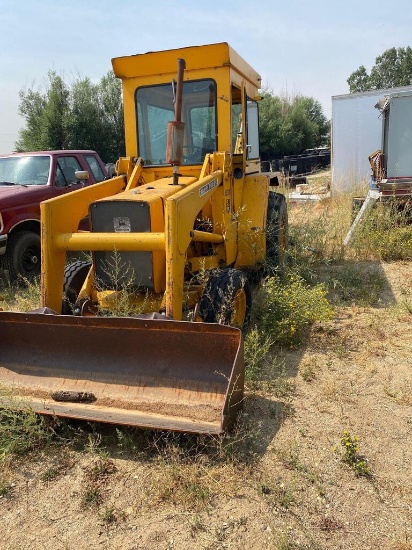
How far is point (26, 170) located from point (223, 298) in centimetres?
541

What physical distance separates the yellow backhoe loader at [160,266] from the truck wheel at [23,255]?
Result: 2.53 m

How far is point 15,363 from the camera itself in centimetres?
368

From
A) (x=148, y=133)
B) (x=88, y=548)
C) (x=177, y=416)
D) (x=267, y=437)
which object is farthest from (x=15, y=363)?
(x=148, y=133)

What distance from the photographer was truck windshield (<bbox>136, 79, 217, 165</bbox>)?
4973 millimetres

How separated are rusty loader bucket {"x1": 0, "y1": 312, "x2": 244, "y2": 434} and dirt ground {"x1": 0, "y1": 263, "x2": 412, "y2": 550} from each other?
0.59ft

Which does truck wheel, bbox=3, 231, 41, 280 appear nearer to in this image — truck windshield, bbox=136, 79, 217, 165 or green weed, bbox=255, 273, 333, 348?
truck windshield, bbox=136, 79, 217, 165

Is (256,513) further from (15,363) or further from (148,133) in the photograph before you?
(148,133)

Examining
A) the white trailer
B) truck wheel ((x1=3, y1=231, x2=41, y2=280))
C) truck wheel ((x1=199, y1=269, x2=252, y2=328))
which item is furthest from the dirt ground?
the white trailer

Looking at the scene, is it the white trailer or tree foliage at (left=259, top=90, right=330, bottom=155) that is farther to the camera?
tree foliage at (left=259, top=90, right=330, bottom=155)

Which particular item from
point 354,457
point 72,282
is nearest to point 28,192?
point 72,282

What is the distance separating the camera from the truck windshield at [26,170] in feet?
25.6

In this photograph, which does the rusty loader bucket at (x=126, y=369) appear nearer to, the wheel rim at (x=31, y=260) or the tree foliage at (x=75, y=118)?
the wheel rim at (x=31, y=260)

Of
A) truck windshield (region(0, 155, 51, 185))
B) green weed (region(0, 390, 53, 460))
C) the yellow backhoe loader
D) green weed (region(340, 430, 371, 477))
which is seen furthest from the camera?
truck windshield (region(0, 155, 51, 185))

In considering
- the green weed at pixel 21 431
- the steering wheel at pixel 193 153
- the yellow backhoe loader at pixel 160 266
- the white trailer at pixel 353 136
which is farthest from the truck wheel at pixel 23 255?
the white trailer at pixel 353 136
